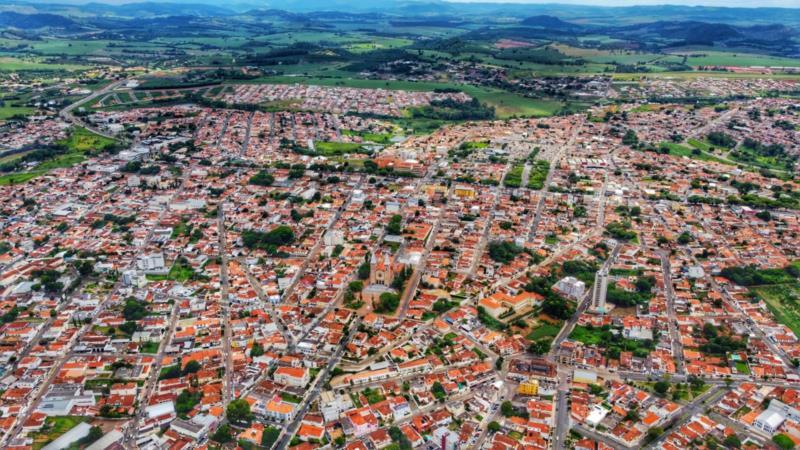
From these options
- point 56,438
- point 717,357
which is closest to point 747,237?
point 717,357

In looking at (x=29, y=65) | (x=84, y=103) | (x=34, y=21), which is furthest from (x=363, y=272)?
(x=34, y=21)

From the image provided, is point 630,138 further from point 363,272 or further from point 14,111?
point 14,111

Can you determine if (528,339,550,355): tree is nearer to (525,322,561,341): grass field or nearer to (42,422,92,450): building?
(525,322,561,341): grass field

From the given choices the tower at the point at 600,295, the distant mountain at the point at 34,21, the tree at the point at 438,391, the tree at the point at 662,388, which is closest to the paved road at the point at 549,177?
the tower at the point at 600,295

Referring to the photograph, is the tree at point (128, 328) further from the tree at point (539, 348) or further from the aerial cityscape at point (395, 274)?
the tree at point (539, 348)

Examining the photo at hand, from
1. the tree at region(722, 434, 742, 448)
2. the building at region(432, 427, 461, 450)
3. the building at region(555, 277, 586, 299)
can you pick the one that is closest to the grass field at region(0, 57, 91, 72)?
the building at region(555, 277, 586, 299)

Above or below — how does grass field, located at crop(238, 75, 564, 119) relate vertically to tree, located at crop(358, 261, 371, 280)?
above
